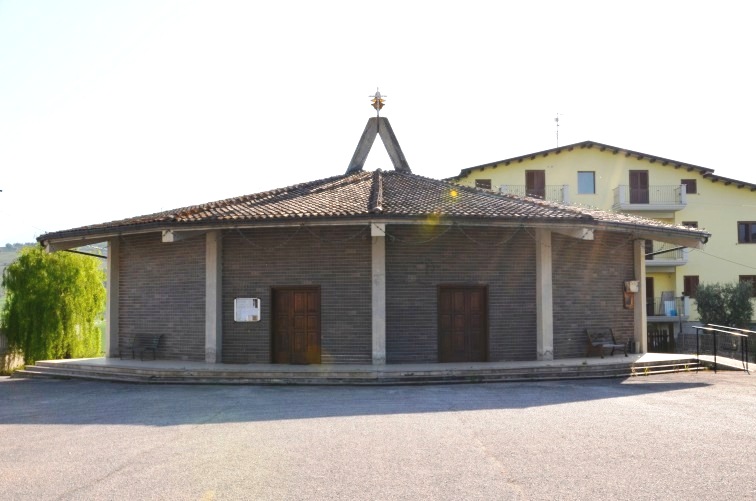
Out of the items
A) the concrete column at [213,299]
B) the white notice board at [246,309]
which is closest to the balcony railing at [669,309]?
the white notice board at [246,309]

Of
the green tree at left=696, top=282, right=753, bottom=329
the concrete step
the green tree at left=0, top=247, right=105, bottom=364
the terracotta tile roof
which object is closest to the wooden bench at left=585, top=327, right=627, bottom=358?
the concrete step

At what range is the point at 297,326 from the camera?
16859 millimetres

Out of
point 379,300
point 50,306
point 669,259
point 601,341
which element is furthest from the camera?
point 669,259

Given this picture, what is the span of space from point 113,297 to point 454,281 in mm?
8986

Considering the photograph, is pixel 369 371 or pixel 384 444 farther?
pixel 369 371

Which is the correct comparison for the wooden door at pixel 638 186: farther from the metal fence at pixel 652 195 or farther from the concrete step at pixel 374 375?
the concrete step at pixel 374 375

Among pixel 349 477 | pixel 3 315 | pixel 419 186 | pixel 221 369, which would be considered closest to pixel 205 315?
pixel 221 369

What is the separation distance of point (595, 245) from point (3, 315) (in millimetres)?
20968

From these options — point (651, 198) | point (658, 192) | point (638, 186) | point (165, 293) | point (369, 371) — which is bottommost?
point (369, 371)

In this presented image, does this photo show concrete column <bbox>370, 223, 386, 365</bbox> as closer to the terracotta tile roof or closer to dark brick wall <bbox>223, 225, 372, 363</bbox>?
dark brick wall <bbox>223, 225, 372, 363</bbox>

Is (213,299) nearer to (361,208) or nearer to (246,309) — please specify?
(246,309)

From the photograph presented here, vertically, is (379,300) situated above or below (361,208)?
below

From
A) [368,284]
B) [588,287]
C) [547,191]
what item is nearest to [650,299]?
[547,191]

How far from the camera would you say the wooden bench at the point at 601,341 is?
1742 cm
